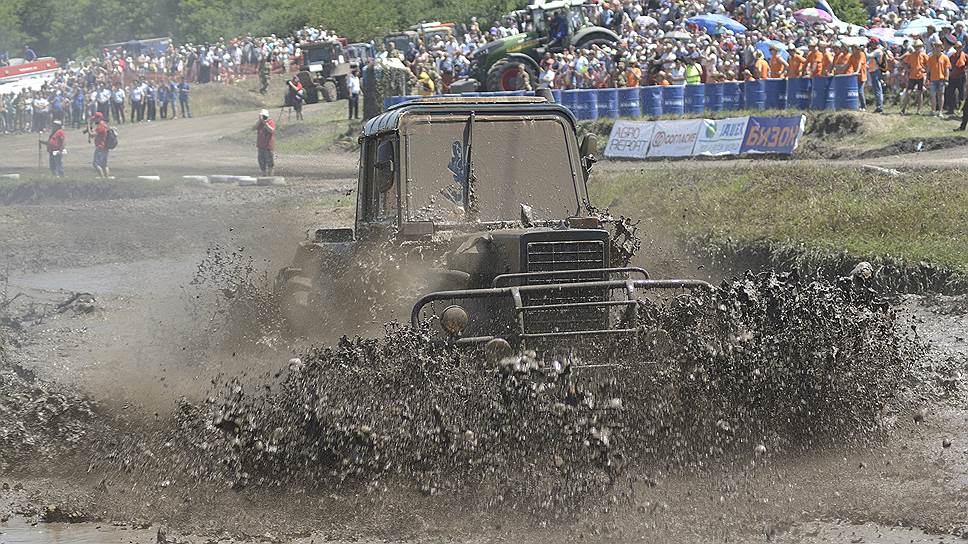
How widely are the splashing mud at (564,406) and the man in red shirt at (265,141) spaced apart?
19764mm

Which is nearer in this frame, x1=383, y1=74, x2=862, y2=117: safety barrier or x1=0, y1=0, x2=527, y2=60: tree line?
x1=383, y1=74, x2=862, y2=117: safety barrier

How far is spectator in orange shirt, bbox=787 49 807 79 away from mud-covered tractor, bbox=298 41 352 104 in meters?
18.0

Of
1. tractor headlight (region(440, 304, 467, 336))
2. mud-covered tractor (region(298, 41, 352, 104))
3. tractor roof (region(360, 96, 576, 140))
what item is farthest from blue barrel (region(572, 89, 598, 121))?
tractor headlight (region(440, 304, 467, 336))

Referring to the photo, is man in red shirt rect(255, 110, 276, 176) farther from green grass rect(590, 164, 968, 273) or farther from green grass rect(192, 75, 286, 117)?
green grass rect(192, 75, 286, 117)

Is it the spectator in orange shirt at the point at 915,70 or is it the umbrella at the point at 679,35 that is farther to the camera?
the umbrella at the point at 679,35

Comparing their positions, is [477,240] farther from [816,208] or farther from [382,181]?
[816,208]

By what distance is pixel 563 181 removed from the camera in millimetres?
8984

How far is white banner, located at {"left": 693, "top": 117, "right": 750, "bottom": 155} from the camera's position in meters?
23.1

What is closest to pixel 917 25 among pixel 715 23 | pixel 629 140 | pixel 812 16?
pixel 812 16

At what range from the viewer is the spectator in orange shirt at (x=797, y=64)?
24844mm

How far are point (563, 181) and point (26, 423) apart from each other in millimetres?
4373

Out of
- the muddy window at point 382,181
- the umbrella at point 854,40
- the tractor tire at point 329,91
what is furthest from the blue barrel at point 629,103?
the muddy window at point 382,181

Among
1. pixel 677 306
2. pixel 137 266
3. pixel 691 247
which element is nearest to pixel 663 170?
pixel 691 247

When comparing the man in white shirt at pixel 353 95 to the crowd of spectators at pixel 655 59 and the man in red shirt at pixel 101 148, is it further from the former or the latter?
the man in red shirt at pixel 101 148
